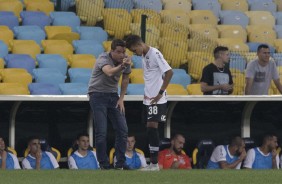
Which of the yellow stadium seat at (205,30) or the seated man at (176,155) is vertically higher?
the yellow stadium seat at (205,30)

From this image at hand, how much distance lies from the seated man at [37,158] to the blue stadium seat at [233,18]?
23.9ft

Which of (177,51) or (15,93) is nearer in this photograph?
(15,93)

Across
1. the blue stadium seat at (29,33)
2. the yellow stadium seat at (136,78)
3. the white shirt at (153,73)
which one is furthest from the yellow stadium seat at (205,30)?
the white shirt at (153,73)

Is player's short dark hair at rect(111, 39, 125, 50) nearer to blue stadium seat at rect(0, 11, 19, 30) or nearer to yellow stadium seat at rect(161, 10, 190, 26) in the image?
blue stadium seat at rect(0, 11, 19, 30)

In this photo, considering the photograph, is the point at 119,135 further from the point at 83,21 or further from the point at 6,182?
the point at 83,21

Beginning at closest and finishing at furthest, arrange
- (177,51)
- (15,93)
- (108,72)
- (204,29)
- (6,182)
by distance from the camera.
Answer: (6,182), (108,72), (15,93), (177,51), (204,29)

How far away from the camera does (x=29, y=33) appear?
21.4 metres

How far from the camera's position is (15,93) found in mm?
18609

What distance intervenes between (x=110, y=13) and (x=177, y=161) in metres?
4.60

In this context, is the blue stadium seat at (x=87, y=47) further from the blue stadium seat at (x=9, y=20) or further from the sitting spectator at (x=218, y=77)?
the sitting spectator at (x=218, y=77)

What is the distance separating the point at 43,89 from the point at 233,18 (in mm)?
6873

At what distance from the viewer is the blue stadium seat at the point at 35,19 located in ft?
72.2

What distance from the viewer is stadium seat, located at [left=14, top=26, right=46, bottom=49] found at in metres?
21.3

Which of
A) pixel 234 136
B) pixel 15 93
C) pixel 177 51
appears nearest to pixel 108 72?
pixel 15 93
